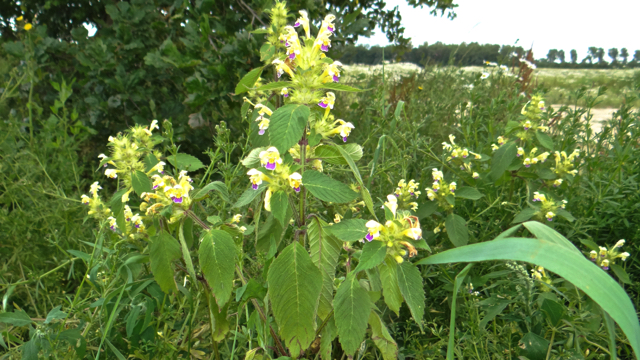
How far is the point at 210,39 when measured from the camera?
9.05ft

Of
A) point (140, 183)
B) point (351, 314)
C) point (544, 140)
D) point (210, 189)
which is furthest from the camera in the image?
point (544, 140)

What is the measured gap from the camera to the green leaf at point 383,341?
1007 millimetres

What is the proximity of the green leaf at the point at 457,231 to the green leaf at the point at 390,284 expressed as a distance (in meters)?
0.72

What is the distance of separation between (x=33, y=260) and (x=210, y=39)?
1817mm

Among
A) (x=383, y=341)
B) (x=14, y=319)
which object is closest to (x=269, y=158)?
(x=383, y=341)

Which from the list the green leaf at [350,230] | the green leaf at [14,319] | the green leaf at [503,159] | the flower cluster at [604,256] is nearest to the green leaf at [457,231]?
the green leaf at [503,159]

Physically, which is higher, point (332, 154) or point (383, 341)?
point (332, 154)

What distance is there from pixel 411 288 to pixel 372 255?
0.45 feet

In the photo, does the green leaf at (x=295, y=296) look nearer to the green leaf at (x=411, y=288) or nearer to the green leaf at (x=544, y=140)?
the green leaf at (x=411, y=288)

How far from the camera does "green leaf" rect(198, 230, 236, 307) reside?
91 centimetres

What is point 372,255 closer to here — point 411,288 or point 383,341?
point 411,288

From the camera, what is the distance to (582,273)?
0.66 m

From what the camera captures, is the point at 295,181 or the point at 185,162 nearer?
the point at 295,181

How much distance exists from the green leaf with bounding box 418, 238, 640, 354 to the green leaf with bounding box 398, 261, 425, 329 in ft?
0.66
